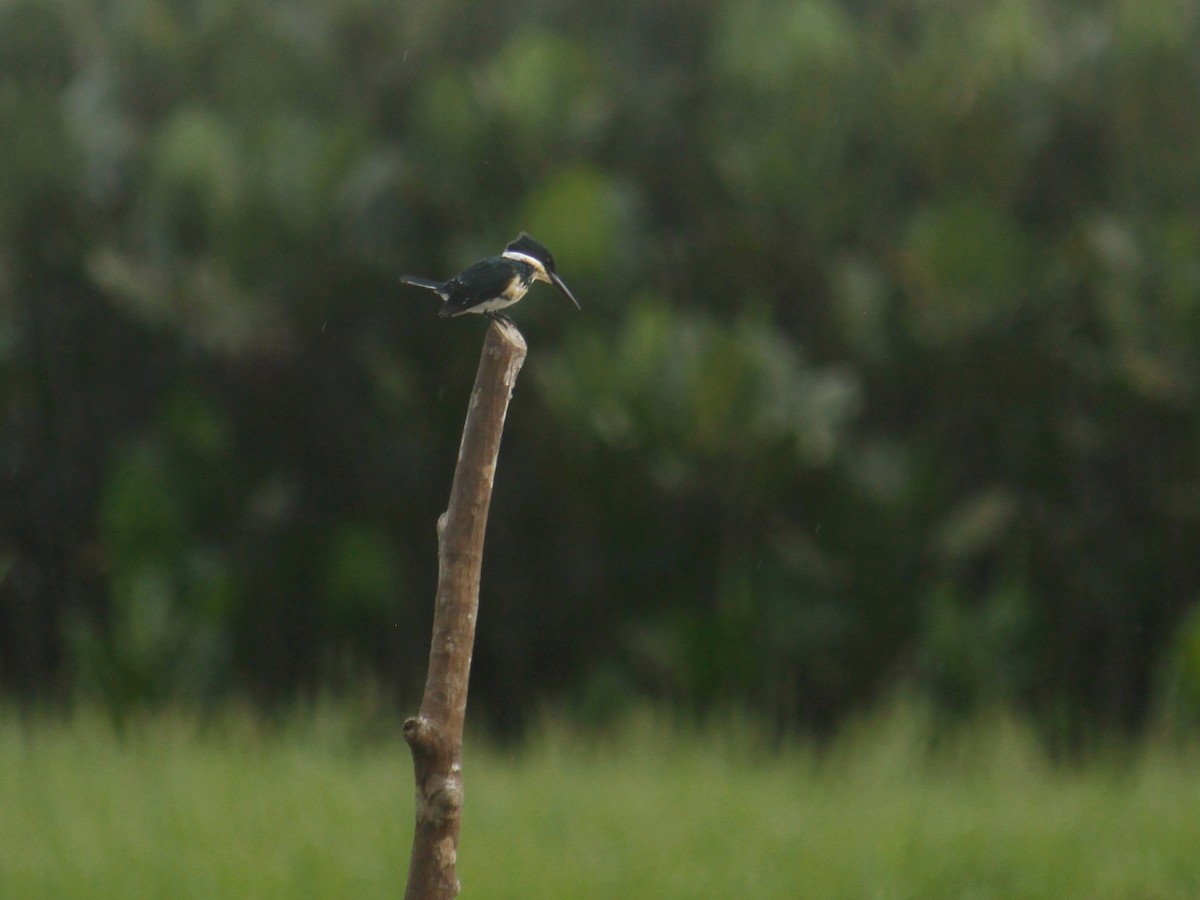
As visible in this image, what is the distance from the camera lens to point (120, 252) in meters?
6.97

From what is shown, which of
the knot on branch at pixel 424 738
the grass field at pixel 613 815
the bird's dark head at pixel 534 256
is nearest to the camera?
the knot on branch at pixel 424 738

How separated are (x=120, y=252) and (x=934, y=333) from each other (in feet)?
12.1

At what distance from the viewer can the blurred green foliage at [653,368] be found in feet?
20.0

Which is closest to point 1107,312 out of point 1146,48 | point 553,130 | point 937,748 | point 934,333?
point 934,333

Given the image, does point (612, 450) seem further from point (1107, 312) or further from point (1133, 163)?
point (1133, 163)

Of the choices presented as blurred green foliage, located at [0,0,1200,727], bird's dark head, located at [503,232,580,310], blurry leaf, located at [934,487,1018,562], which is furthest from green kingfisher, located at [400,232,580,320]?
blurry leaf, located at [934,487,1018,562]

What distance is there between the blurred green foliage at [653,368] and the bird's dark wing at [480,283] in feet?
13.1

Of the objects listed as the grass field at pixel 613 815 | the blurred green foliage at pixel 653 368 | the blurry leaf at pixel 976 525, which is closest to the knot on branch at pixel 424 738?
the grass field at pixel 613 815

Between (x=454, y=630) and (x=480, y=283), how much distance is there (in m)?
0.40

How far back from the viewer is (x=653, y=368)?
5.84 meters

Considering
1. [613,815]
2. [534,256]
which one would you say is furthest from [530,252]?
[613,815]

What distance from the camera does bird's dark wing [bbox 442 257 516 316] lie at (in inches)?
69.2

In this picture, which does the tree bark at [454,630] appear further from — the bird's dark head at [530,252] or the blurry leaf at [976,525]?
the blurry leaf at [976,525]

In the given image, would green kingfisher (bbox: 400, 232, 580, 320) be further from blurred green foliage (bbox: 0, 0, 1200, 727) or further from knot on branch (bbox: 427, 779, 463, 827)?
blurred green foliage (bbox: 0, 0, 1200, 727)
